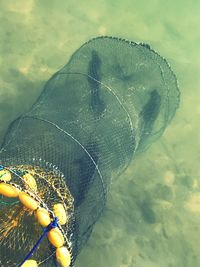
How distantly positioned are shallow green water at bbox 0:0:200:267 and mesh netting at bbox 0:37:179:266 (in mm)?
643

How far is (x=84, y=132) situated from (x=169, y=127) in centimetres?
267

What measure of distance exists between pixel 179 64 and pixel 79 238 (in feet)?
17.4

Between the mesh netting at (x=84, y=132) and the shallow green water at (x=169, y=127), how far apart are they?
643 mm

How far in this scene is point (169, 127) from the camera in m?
7.72

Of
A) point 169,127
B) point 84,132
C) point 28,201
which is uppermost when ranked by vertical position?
point 169,127

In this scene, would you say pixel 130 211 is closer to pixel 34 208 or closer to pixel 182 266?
pixel 182 266

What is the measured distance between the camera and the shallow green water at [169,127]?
6.18m

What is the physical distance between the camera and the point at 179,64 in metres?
8.79

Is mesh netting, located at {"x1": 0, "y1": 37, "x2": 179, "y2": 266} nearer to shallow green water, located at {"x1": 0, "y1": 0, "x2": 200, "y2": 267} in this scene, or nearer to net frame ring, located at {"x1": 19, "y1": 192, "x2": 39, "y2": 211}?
net frame ring, located at {"x1": 19, "y1": 192, "x2": 39, "y2": 211}

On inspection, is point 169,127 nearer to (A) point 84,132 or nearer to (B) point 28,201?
(A) point 84,132

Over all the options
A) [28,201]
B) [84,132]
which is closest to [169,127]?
[84,132]

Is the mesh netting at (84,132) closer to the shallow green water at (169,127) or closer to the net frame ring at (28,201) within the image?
the net frame ring at (28,201)

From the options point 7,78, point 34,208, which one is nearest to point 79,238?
point 34,208

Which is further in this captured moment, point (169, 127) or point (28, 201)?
point (169, 127)
